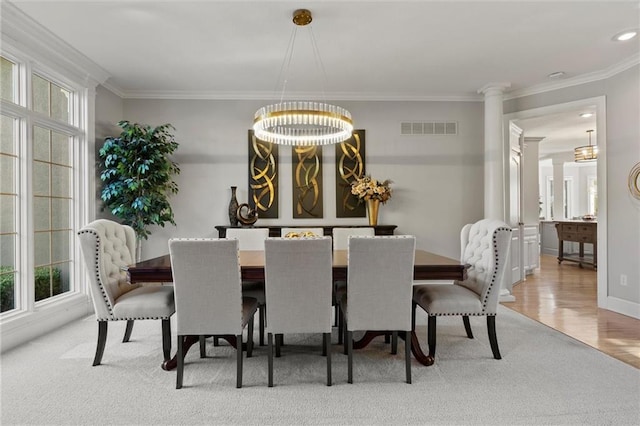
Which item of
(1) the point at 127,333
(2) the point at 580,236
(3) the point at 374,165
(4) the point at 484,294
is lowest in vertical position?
(1) the point at 127,333

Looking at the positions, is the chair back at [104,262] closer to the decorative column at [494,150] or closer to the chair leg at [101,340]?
the chair leg at [101,340]

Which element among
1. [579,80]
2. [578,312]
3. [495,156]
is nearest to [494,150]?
[495,156]

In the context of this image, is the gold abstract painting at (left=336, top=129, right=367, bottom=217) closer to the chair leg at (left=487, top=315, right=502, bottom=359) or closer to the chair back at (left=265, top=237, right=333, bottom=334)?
the chair leg at (left=487, top=315, right=502, bottom=359)

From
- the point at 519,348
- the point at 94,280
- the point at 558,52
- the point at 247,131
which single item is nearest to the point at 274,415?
the point at 94,280

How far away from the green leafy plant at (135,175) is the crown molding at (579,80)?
14.5 ft

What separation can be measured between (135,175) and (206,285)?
2.38 metres

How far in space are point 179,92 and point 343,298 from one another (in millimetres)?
3554

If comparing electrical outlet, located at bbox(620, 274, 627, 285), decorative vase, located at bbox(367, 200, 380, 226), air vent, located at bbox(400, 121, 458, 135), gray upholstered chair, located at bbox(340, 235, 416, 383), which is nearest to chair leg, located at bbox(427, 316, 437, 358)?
gray upholstered chair, located at bbox(340, 235, 416, 383)

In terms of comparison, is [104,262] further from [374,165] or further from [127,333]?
[374,165]

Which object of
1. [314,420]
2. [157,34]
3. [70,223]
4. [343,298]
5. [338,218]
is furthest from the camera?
[338,218]

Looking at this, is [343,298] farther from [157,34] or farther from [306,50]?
[157,34]

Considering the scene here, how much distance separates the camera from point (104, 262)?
8.09 ft

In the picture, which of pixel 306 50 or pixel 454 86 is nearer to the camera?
pixel 306 50

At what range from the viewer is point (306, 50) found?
3.37 meters
